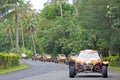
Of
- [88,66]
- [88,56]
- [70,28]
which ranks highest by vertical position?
[70,28]

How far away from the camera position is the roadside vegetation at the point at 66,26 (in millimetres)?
43916

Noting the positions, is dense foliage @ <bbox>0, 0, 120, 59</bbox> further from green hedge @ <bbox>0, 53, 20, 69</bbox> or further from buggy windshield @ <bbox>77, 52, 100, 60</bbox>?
green hedge @ <bbox>0, 53, 20, 69</bbox>

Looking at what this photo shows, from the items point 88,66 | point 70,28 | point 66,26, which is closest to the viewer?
point 88,66

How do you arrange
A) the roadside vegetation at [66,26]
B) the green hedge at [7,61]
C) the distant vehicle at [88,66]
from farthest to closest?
1. the green hedge at [7,61]
2. the roadside vegetation at [66,26]
3. the distant vehicle at [88,66]

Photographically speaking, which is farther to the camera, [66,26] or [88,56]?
[66,26]

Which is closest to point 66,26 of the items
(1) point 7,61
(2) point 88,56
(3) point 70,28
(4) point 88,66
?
(3) point 70,28

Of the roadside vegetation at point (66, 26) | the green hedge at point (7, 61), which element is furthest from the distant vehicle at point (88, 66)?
the green hedge at point (7, 61)

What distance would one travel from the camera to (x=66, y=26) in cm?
9044

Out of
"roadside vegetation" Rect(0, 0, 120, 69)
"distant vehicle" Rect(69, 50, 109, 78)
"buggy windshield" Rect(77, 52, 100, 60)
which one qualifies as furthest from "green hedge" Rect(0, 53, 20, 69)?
"distant vehicle" Rect(69, 50, 109, 78)

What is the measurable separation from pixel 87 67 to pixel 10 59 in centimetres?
2516

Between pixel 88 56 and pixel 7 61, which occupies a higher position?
pixel 88 56

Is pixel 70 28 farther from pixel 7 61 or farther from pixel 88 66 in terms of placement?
pixel 88 66

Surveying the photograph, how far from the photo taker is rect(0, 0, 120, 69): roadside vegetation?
43.9m

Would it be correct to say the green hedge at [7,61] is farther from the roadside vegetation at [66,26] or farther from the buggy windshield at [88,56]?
the buggy windshield at [88,56]
